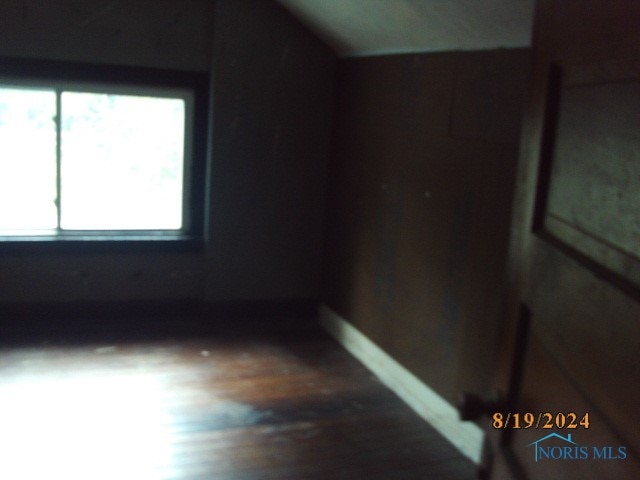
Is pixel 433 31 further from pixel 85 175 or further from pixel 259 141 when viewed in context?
pixel 85 175

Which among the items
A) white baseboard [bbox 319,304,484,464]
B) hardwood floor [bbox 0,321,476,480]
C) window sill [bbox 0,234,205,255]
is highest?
window sill [bbox 0,234,205,255]

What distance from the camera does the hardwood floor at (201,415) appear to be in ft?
8.18

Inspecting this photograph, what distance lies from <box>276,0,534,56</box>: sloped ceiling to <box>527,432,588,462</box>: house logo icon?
63.1 inches

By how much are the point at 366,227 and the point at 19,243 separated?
6.42ft

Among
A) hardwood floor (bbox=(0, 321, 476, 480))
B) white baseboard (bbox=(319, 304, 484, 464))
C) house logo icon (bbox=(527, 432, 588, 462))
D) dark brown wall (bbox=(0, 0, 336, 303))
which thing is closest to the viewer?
house logo icon (bbox=(527, 432, 588, 462))

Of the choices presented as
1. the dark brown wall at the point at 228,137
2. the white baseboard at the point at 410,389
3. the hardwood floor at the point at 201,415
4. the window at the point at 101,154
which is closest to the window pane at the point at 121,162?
the window at the point at 101,154

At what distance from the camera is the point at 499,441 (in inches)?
46.2

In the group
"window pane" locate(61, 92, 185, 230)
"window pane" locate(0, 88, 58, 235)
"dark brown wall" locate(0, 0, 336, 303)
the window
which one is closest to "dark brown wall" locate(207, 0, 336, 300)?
"dark brown wall" locate(0, 0, 336, 303)

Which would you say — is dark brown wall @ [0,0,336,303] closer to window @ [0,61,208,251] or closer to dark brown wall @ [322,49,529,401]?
window @ [0,61,208,251]

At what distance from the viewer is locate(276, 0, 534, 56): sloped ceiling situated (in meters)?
2.34

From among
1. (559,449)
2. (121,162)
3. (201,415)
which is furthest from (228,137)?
(559,449)

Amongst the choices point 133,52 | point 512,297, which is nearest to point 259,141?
point 133,52

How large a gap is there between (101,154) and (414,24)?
6.60 feet

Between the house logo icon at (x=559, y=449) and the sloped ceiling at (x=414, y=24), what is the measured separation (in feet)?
5.26
